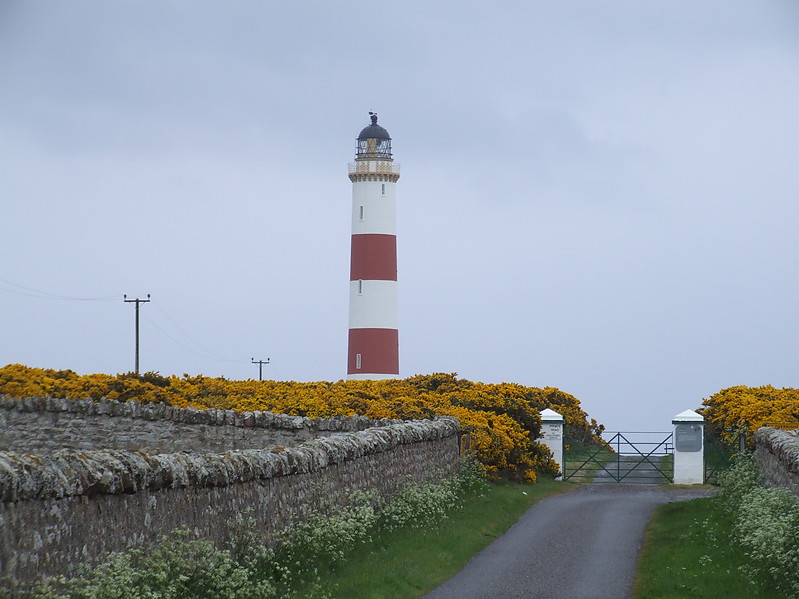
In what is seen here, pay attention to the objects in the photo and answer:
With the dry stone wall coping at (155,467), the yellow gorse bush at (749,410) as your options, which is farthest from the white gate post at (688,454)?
the dry stone wall coping at (155,467)

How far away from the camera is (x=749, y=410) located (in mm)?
28578

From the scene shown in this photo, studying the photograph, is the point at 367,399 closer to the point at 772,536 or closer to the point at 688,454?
the point at 688,454

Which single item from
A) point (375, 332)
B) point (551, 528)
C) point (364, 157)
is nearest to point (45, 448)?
point (551, 528)

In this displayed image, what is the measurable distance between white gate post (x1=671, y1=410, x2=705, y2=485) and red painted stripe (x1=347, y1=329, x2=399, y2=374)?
18330 mm

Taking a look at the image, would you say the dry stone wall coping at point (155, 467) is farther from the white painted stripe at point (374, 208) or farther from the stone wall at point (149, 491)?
the white painted stripe at point (374, 208)

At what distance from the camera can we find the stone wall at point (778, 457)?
15867 millimetres

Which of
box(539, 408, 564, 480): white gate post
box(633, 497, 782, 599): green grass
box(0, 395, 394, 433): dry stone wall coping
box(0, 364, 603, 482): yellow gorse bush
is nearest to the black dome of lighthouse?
box(0, 364, 603, 482): yellow gorse bush

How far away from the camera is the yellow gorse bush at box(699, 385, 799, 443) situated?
26.6 metres

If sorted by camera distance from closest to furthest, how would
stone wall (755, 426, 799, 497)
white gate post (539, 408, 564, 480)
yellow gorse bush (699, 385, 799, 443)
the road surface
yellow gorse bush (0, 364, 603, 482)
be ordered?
the road surface
stone wall (755, 426, 799, 497)
yellow gorse bush (699, 385, 799, 443)
yellow gorse bush (0, 364, 603, 482)
white gate post (539, 408, 564, 480)

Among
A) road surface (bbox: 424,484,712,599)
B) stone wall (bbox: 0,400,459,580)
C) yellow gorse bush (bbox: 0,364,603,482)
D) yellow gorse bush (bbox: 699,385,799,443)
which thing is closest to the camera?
stone wall (bbox: 0,400,459,580)

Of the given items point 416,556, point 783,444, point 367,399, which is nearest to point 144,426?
point 367,399

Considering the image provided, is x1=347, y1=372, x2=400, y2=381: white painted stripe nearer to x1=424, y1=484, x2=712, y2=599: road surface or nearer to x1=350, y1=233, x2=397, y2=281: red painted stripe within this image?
x1=350, y1=233, x2=397, y2=281: red painted stripe

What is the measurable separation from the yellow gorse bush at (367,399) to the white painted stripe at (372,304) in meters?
10.5

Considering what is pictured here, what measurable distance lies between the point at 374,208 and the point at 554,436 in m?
19.2
